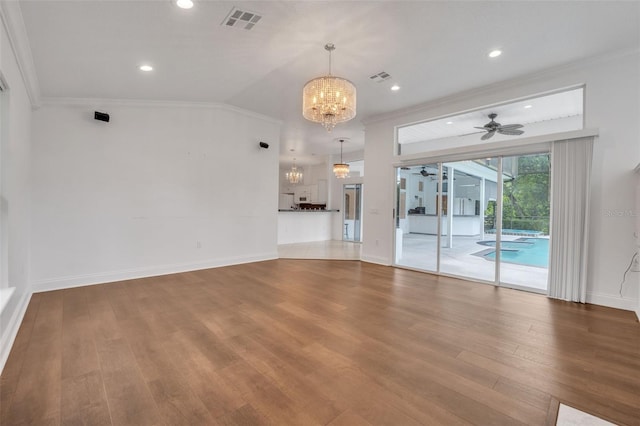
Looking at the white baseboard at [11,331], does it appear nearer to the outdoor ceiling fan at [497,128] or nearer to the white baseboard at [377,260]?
the white baseboard at [377,260]

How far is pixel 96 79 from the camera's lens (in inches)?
152

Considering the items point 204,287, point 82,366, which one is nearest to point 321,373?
point 82,366

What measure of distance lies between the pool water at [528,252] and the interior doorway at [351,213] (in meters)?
5.38

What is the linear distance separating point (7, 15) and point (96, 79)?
160 centimetres

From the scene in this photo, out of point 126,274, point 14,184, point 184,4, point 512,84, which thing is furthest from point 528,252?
point 14,184

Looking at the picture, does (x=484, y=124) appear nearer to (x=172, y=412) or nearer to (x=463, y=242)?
(x=463, y=242)

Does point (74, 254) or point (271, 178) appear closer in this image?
point (74, 254)

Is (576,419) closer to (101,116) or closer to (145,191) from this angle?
(145,191)

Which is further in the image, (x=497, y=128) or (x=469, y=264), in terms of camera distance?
(x=469, y=264)

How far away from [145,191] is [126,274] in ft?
4.79

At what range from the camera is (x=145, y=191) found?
4863 millimetres

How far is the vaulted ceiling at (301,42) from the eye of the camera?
2.65m

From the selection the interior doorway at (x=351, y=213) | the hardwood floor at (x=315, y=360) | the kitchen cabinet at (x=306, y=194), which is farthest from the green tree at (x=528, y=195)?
the kitchen cabinet at (x=306, y=194)

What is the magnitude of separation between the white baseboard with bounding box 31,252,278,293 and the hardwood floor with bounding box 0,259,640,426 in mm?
331
